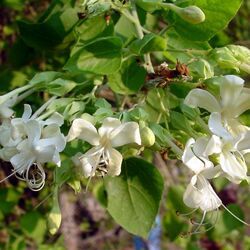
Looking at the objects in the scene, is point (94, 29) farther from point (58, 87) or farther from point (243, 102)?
point (243, 102)

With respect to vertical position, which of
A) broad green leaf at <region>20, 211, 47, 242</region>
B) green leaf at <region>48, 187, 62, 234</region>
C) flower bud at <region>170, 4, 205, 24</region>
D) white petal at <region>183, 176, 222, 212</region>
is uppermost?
flower bud at <region>170, 4, 205, 24</region>

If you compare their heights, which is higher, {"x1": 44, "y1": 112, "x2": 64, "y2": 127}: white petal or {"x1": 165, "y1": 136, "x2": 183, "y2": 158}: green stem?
{"x1": 44, "y1": 112, "x2": 64, "y2": 127}: white petal

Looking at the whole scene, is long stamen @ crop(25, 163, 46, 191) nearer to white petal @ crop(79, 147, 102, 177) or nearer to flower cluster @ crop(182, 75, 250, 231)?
white petal @ crop(79, 147, 102, 177)

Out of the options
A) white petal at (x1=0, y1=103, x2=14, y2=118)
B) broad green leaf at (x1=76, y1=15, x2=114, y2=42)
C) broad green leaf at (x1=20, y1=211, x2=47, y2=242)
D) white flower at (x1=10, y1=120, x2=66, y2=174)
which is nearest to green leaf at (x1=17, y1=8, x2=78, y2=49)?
broad green leaf at (x1=76, y1=15, x2=114, y2=42)

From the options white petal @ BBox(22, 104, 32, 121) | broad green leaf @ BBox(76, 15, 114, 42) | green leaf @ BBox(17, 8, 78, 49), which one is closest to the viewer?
white petal @ BBox(22, 104, 32, 121)

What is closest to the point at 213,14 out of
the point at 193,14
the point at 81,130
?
the point at 193,14

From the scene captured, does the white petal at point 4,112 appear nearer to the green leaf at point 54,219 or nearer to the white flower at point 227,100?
the green leaf at point 54,219

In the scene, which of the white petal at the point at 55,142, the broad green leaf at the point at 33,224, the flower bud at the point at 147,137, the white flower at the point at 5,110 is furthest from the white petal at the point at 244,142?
the broad green leaf at the point at 33,224
